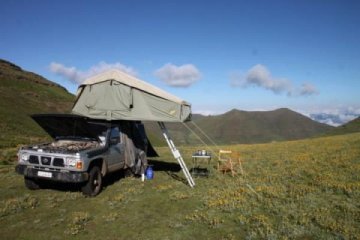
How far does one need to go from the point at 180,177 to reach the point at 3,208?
8317 mm

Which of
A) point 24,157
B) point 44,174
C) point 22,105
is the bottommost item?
point 44,174

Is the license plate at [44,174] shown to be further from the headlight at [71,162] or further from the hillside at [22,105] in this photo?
the hillside at [22,105]

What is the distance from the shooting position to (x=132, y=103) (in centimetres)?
1455

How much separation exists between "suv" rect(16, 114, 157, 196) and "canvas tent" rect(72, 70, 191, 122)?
0.71 meters

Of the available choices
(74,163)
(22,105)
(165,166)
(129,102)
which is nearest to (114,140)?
(129,102)

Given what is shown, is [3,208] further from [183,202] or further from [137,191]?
[183,202]

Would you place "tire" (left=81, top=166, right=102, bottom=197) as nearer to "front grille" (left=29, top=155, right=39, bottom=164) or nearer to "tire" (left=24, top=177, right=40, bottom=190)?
"front grille" (left=29, top=155, right=39, bottom=164)

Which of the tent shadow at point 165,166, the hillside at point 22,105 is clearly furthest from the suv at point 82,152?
the hillside at point 22,105

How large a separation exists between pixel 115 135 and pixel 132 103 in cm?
161

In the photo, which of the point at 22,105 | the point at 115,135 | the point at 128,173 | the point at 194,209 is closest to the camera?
the point at 194,209

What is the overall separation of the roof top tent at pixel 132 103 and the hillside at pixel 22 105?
1867 cm

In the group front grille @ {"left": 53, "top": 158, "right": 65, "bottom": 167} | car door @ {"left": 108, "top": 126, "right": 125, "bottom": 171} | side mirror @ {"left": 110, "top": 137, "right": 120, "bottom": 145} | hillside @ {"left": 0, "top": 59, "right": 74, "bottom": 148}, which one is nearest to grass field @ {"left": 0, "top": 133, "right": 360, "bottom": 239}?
car door @ {"left": 108, "top": 126, "right": 125, "bottom": 171}

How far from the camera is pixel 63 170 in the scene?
38.3 ft

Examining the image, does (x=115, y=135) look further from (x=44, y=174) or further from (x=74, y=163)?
(x=44, y=174)
